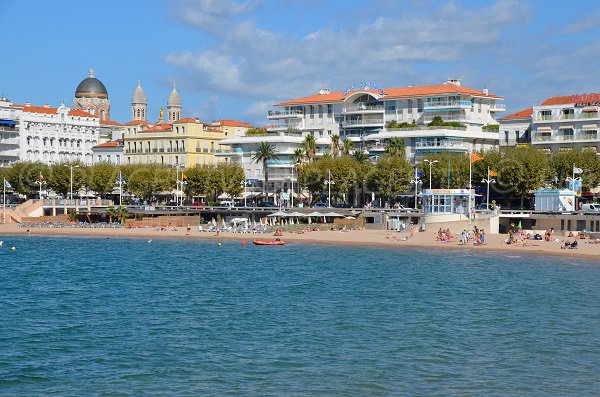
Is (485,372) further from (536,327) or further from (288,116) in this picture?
(288,116)

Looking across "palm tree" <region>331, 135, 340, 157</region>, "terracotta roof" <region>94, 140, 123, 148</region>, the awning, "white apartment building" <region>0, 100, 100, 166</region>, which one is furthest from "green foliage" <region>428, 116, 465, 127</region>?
the awning

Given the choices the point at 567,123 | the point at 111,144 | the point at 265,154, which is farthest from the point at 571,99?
the point at 111,144

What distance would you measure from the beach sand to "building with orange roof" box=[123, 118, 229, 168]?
121ft

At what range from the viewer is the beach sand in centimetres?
6738

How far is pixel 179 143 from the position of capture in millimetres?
132375

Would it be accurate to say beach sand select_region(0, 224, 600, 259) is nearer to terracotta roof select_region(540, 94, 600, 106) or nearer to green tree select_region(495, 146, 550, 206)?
green tree select_region(495, 146, 550, 206)

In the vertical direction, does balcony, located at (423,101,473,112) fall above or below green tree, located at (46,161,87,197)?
above

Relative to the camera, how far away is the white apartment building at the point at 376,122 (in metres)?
107

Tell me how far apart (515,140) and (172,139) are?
1998 inches

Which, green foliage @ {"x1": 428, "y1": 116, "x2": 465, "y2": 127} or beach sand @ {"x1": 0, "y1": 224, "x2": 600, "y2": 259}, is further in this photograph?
green foliage @ {"x1": 428, "y1": 116, "x2": 465, "y2": 127}

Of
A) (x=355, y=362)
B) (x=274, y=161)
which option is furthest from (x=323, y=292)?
(x=274, y=161)

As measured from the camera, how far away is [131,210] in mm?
100125

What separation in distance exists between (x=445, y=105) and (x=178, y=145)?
4265 cm

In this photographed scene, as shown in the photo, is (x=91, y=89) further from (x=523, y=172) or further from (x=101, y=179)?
(x=523, y=172)
